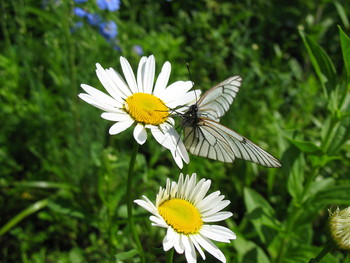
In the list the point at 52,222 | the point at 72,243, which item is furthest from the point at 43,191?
the point at 72,243

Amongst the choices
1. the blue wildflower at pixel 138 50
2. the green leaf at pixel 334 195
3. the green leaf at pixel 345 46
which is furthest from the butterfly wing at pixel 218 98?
the blue wildflower at pixel 138 50

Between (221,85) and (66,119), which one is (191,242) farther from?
(66,119)

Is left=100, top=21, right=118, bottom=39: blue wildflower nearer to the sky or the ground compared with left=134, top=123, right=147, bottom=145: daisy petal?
nearer to the sky

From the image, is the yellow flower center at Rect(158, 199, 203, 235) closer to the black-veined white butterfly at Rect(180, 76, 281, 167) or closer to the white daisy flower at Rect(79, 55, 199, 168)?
the white daisy flower at Rect(79, 55, 199, 168)

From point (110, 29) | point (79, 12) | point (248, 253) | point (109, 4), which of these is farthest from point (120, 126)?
point (110, 29)

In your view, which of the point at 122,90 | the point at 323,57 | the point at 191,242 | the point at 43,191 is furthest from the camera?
the point at 43,191

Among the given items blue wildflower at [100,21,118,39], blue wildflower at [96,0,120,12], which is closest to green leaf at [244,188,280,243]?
blue wildflower at [96,0,120,12]
